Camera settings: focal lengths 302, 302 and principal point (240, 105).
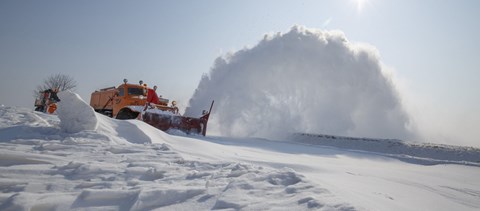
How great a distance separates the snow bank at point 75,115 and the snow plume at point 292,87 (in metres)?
10.8

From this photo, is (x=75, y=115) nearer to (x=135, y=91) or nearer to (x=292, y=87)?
(x=135, y=91)

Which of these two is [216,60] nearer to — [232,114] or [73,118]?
[232,114]

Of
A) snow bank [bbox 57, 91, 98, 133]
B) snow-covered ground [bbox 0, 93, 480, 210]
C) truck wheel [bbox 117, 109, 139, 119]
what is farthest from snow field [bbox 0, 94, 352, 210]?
truck wheel [bbox 117, 109, 139, 119]

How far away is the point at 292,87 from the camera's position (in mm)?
17891

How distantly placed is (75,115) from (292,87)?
13.6 meters

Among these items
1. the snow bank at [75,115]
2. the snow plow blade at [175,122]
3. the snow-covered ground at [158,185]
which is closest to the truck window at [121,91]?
the snow plow blade at [175,122]

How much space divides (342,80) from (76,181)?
18.0 meters

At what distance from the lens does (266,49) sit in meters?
18.3

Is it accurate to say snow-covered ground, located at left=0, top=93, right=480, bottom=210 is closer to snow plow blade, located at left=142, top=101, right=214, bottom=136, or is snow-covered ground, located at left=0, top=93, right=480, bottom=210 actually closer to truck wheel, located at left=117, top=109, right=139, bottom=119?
snow plow blade, located at left=142, top=101, right=214, bottom=136

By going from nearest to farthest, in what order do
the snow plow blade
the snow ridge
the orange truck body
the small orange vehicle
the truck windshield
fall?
the snow plow blade < the snow ridge < the orange truck body < the truck windshield < the small orange vehicle

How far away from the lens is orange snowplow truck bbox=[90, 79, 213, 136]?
10.5 metres

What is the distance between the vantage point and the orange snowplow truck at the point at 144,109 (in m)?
10.5

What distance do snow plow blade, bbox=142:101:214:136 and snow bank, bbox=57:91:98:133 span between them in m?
4.17

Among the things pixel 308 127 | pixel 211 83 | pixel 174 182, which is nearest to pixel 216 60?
pixel 211 83
